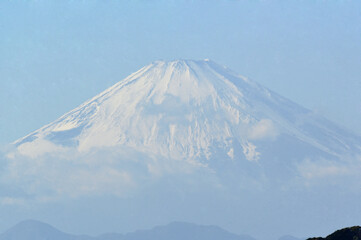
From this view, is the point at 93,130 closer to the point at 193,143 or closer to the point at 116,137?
the point at 116,137

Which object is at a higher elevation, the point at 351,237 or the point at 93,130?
the point at 93,130

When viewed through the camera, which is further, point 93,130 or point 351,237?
point 93,130

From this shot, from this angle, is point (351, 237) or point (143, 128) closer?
point (351, 237)

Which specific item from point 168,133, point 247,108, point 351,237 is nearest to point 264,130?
point 247,108

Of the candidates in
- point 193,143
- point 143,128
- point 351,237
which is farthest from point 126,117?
point 351,237

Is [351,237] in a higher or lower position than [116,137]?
lower

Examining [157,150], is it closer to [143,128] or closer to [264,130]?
[143,128]

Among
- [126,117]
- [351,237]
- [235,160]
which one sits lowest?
[351,237]
